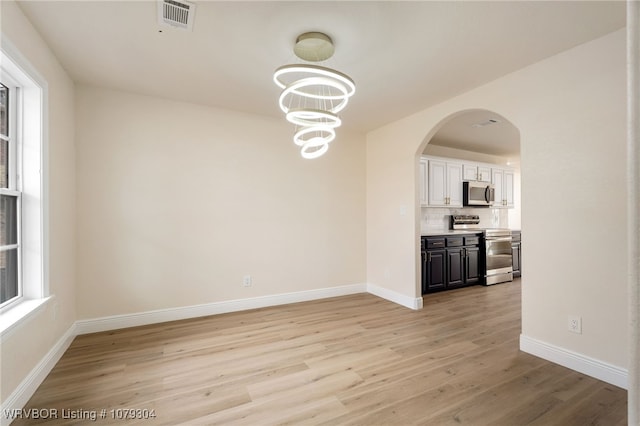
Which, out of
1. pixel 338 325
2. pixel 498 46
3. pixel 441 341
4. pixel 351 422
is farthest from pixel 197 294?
pixel 498 46

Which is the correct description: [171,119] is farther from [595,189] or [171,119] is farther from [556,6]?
[595,189]

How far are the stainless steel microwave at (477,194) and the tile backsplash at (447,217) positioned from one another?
0.38 m

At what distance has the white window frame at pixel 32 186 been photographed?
2320 millimetres

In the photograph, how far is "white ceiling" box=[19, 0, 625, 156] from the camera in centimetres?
203

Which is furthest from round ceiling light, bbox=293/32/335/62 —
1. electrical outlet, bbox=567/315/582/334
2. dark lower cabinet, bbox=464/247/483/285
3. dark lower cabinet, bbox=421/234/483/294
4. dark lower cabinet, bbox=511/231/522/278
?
dark lower cabinet, bbox=511/231/522/278

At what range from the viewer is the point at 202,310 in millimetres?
3734

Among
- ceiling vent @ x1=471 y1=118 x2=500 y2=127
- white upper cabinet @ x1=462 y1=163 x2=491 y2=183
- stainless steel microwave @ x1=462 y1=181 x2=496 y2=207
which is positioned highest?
ceiling vent @ x1=471 y1=118 x2=500 y2=127

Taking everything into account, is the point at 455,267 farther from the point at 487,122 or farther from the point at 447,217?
the point at 487,122

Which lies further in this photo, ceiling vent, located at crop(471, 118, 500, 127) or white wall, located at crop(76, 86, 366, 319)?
ceiling vent, located at crop(471, 118, 500, 127)

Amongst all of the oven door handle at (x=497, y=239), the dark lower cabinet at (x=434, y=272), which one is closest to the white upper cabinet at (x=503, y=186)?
the oven door handle at (x=497, y=239)

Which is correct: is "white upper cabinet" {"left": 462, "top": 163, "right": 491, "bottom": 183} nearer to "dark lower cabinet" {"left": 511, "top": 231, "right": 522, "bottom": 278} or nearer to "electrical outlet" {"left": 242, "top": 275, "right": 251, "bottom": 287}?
"dark lower cabinet" {"left": 511, "top": 231, "right": 522, "bottom": 278}

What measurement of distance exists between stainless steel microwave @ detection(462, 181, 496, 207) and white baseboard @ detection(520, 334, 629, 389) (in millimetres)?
3357

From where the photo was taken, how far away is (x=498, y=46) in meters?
2.44

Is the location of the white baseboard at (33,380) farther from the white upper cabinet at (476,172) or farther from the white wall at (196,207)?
the white upper cabinet at (476,172)
